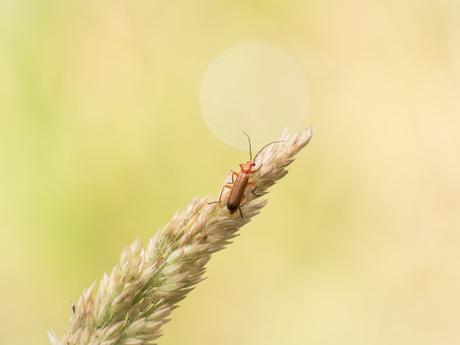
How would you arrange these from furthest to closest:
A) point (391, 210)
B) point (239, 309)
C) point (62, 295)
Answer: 1. point (391, 210)
2. point (239, 309)
3. point (62, 295)

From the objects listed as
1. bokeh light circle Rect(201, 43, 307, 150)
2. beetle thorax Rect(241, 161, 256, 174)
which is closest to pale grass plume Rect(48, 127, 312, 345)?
beetle thorax Rect(241, 161, 256, 174)

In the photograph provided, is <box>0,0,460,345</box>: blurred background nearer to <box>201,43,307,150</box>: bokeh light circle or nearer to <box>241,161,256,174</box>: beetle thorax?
<box>201,43,307,150</box>: bokeh light circle

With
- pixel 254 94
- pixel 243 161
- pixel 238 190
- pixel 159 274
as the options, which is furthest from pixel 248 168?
pixel 254 94


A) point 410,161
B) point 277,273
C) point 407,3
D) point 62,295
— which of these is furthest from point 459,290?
point 62,295

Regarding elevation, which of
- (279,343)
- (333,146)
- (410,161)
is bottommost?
(279,343)

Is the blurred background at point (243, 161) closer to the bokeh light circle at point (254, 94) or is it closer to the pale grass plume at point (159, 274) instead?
the bokeh light circle at point (254, 94)

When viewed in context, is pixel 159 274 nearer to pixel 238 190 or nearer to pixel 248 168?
pixel 238 190

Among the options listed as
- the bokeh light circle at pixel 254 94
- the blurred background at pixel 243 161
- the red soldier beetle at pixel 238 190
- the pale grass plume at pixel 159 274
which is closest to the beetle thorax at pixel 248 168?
the red soldier beetle at pixel 238 190

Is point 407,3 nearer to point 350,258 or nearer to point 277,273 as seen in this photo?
point 350,258

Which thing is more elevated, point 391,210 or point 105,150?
point 105,150
